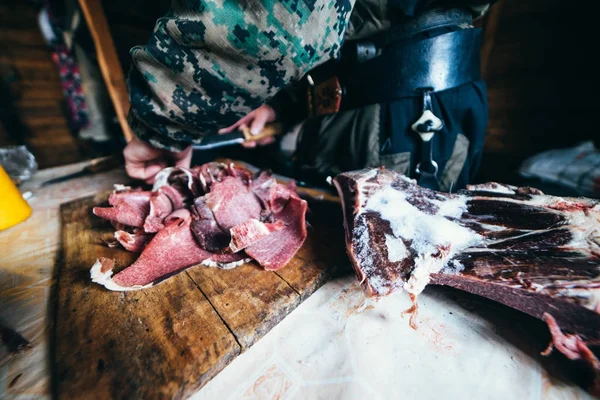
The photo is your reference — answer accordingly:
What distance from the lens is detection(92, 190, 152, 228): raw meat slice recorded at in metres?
1.05

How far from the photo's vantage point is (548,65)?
224 cm

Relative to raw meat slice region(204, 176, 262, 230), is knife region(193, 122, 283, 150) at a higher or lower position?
higher

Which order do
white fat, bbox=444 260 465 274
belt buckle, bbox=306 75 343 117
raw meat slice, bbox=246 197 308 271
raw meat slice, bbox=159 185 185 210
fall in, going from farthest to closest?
belt buckle, bbox=306 75 343 117
raw meat slice, bbox=159 185 185 210
raw meat slice, bbox=246 197 308 271
white fat, bbox=444 260 465 274

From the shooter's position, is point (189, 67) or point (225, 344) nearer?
point (225, 344)

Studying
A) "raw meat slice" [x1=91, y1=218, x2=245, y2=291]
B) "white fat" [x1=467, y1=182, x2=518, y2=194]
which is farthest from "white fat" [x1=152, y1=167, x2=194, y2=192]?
"white fat" [x1=467, y1=182, x2=518, y2=194]

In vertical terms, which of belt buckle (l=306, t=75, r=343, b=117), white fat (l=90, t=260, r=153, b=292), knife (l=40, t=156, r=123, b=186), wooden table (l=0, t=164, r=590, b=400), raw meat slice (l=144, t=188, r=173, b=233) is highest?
belt buckle (l=306, t=75, r=343, b=117)

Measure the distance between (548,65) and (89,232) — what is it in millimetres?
3942

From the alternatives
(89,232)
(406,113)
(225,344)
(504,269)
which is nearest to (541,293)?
(504,269)

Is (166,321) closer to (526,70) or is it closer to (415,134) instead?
(415,134)

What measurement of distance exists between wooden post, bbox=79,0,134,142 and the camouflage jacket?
181cm

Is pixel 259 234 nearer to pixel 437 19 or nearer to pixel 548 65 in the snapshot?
pixel 437 19

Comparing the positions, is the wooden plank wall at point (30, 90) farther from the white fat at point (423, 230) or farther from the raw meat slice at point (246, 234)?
the white fat at point (423, 230)

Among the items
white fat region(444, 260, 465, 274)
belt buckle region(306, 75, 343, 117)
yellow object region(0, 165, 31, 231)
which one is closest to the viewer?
white fat region(444, 260, 465, 274)

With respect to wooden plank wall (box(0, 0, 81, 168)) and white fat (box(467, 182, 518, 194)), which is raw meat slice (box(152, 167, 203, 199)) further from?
wooden plank wall (box(0, 0, 81, 168))
